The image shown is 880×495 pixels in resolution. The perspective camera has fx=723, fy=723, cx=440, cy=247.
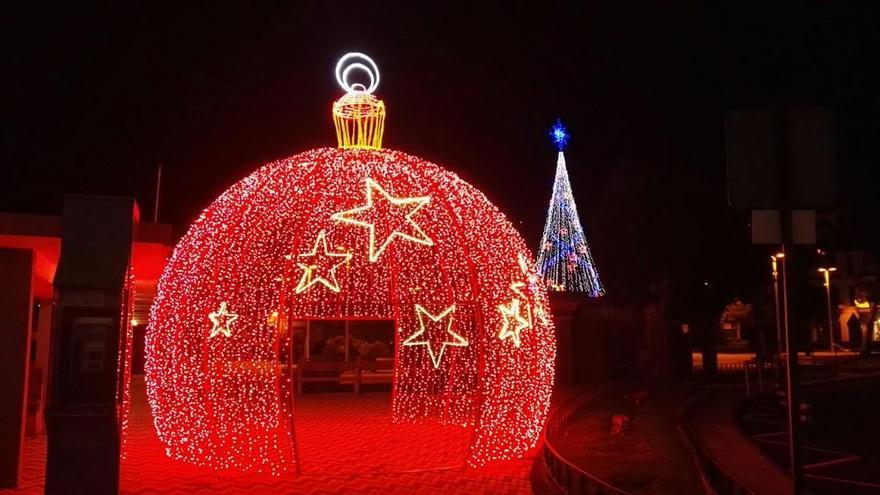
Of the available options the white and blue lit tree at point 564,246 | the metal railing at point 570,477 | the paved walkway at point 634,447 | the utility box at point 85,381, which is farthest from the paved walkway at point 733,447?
the white and blue lit tree at point 564,246

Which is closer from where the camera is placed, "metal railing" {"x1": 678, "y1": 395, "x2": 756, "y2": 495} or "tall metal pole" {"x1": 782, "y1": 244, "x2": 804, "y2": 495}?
"tall metal pole" {"x1": 782, "y1": 244, "x2": 804, "y2": 495}

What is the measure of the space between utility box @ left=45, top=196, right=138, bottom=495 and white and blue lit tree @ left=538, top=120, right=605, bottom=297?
73.7 feet

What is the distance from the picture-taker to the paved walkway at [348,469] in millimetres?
7699

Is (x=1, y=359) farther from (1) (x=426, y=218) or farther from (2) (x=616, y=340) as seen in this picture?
(2) (x=616, y=340)

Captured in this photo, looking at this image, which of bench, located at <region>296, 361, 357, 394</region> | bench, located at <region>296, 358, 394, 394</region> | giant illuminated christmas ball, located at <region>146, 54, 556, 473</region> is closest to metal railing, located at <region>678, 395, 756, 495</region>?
giant illuminated christmas ball, located at <region>146, 54, 556, 473</region>

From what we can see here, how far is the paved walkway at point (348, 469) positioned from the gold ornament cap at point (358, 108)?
4.12 metres

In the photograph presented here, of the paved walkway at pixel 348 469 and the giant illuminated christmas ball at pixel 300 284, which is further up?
the giant illuminated christmas ball at pixel 300 284

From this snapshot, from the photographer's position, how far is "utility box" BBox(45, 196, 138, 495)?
6180 mm

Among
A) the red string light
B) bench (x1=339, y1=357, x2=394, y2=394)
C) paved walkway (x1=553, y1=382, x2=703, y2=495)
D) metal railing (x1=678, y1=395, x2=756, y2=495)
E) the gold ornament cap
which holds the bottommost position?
paved walkway (x1=553, y1=382, x2=703, y2=495)

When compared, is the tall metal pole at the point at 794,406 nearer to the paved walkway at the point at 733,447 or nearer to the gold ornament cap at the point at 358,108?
the paved walkway at the point at 733,447

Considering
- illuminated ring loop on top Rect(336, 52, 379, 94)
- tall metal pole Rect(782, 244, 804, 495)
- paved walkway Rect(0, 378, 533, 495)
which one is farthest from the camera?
illuminated ring loop on top Rect(336, 52, 379, 94)

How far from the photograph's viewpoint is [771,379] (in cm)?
2161

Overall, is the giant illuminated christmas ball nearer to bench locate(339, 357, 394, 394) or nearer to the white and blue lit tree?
bench locate(339, 357, 394, 394)

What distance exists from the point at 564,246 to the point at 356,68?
21.4 m
